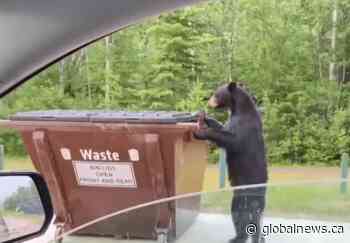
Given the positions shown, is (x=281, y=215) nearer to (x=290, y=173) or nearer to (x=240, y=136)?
(x=240, y=136)

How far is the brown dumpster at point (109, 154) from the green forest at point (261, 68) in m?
0.18

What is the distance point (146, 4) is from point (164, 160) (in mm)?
1776

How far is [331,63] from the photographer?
11.1 feet

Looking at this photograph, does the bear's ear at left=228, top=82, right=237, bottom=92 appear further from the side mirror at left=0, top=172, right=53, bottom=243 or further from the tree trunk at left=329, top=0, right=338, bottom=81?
the side mirror at left=0, top=172, right=53, bottom=243

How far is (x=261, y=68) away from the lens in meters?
3.40

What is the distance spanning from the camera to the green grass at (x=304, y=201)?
1294 mm

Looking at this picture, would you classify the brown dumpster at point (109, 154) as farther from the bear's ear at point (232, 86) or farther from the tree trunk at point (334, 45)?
the tree trunk at point (334, 45)

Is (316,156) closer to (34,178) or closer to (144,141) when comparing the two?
(144,141)

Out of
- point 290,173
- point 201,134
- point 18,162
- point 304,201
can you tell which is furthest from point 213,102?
point 304,201

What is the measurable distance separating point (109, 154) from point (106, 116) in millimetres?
212

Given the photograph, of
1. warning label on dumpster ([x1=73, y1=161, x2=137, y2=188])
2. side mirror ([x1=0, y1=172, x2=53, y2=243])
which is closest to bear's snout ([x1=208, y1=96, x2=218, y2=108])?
warning label on dumpster ([x1=73, y1=161, x2=137, y2=188])

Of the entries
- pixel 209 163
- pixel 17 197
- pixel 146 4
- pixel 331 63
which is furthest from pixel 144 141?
pixel 146 4

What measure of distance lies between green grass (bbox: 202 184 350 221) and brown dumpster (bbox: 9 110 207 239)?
1.62m

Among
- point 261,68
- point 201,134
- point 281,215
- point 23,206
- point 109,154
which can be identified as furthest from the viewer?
point 261,68
